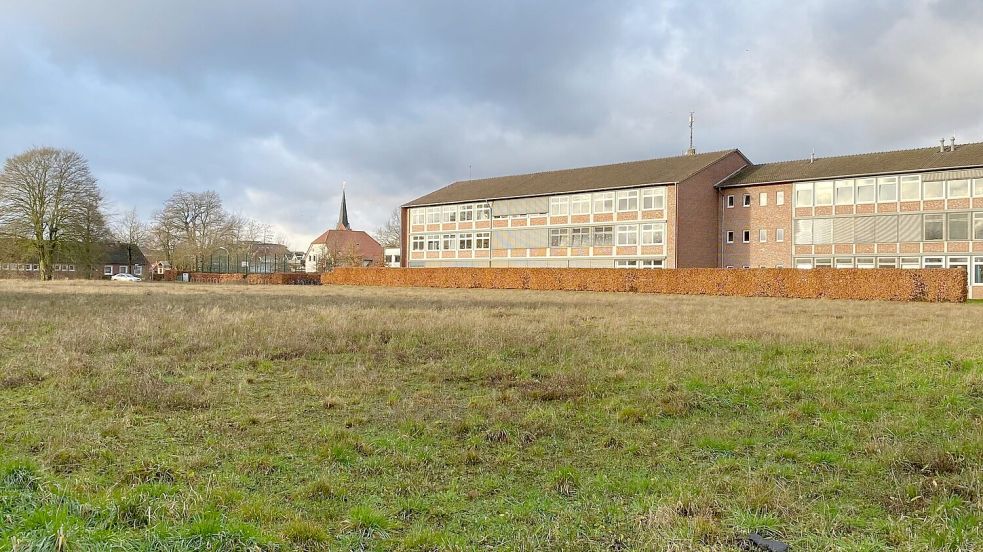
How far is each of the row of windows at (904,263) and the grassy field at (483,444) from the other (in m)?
35.4

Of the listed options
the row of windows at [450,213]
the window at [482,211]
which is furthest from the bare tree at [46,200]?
the window at [482,211]

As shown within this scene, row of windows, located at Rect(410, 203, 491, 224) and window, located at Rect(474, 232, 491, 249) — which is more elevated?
row of windows, located at Rect(410, 203, 491, 224)

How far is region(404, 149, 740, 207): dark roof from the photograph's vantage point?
50.2 m

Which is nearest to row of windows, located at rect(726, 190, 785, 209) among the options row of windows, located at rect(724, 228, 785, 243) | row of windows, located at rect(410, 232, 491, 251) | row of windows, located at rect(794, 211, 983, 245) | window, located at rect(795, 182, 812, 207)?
window, located at rect(795, 182, 812, 207)

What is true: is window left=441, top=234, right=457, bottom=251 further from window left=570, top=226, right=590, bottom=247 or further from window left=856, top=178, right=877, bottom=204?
window left=856, top=178, right=877, bottom=204

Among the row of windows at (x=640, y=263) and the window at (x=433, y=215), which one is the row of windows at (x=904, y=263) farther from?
the window at (x=433, y=215)

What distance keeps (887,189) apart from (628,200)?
58.8 feet

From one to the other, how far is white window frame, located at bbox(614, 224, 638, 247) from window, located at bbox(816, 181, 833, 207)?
43.3 ft

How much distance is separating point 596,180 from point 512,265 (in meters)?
10.8

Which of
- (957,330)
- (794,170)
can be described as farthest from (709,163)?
(957,330)

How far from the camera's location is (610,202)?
171 ft

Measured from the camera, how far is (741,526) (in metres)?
3.99

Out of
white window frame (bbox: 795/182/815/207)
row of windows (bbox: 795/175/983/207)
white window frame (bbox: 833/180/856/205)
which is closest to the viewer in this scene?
row of windows (bbox: 795/175/983/207)

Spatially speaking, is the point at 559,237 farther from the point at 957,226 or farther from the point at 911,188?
the point at 957,226
